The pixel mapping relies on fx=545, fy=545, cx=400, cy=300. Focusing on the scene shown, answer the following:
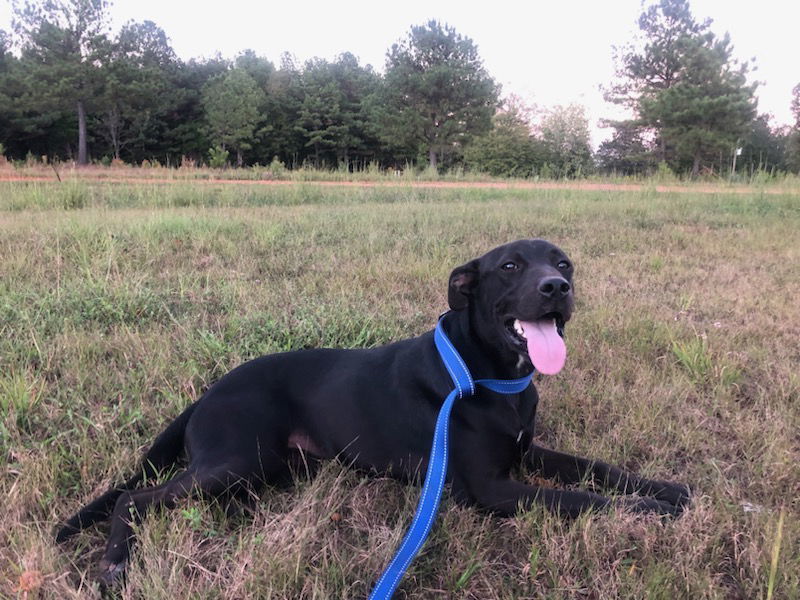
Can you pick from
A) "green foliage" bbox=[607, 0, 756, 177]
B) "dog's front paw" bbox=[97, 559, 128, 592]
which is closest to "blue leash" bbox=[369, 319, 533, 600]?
"dog's front paw" bbox=[97, 559, 128, 592]

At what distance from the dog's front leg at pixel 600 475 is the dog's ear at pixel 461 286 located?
691 millimetres

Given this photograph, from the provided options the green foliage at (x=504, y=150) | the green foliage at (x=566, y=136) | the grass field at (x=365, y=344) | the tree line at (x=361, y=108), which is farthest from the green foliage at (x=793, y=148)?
the grass field at (x=365, y=344)

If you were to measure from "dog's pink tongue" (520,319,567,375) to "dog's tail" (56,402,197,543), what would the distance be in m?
1.41

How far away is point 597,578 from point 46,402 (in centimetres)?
252

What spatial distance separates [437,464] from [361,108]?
46.7 metres

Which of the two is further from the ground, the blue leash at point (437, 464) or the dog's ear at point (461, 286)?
the dog's ear at point (461, 286)

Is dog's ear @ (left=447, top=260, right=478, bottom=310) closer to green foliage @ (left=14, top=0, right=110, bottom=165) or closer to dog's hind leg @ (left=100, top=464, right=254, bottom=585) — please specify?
dog's hind leg @ (left=100, top=464, right=254, bottom=585)

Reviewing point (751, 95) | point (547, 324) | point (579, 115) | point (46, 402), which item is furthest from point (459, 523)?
point (579, 115)

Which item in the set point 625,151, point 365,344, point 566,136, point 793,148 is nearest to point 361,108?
point 566,136

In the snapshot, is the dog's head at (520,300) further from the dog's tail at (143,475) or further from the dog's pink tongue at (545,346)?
the dog's tail at (143,475)

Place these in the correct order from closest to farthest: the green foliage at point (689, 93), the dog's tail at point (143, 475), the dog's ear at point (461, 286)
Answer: the dog's tail at point (143, 475) < the dog's ear at point (461, 286) < the green foliage at point (689, 93)

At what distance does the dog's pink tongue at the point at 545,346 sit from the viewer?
6.73 ft

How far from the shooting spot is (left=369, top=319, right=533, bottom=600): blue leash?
1.49 m

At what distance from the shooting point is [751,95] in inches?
1278
